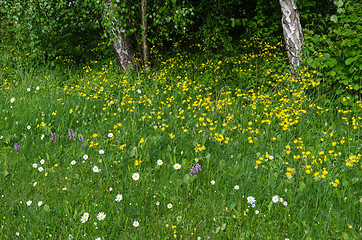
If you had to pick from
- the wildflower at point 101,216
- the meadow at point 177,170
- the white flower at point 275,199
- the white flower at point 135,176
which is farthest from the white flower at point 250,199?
the wildflower at point 101,216

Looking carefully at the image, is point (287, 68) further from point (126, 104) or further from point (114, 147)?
point (114, 147)

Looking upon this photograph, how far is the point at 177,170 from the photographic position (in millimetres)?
3205

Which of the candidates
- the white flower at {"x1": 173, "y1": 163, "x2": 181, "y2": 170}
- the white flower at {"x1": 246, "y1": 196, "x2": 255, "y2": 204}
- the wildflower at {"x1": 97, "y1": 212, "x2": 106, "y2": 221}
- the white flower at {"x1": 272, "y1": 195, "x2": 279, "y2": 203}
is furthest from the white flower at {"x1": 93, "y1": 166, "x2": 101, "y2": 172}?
the white flower at {"x1": 272, "y1": 195, "x2": 279, "y2": 203}

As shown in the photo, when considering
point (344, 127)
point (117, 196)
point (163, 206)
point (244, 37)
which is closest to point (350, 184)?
point (344, 127)

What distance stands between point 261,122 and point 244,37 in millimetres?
4344

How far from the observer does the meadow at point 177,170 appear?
2.55 metres

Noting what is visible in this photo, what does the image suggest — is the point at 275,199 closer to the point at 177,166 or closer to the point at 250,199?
the point at 250,199

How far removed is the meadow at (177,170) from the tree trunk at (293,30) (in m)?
0.50

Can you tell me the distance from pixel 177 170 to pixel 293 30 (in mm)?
3687

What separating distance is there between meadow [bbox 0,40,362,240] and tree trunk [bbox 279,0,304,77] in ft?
1.63

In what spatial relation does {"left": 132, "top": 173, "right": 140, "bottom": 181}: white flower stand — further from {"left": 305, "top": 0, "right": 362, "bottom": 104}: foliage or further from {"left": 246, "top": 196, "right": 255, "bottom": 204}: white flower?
{"left": 305, "top": 0, "right": 362, "bottom": 104}: foliage

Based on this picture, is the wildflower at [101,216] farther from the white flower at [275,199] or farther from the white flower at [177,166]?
the white flower at [275,199]

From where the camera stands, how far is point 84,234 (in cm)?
245

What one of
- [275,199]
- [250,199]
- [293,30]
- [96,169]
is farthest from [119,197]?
[293,30]
